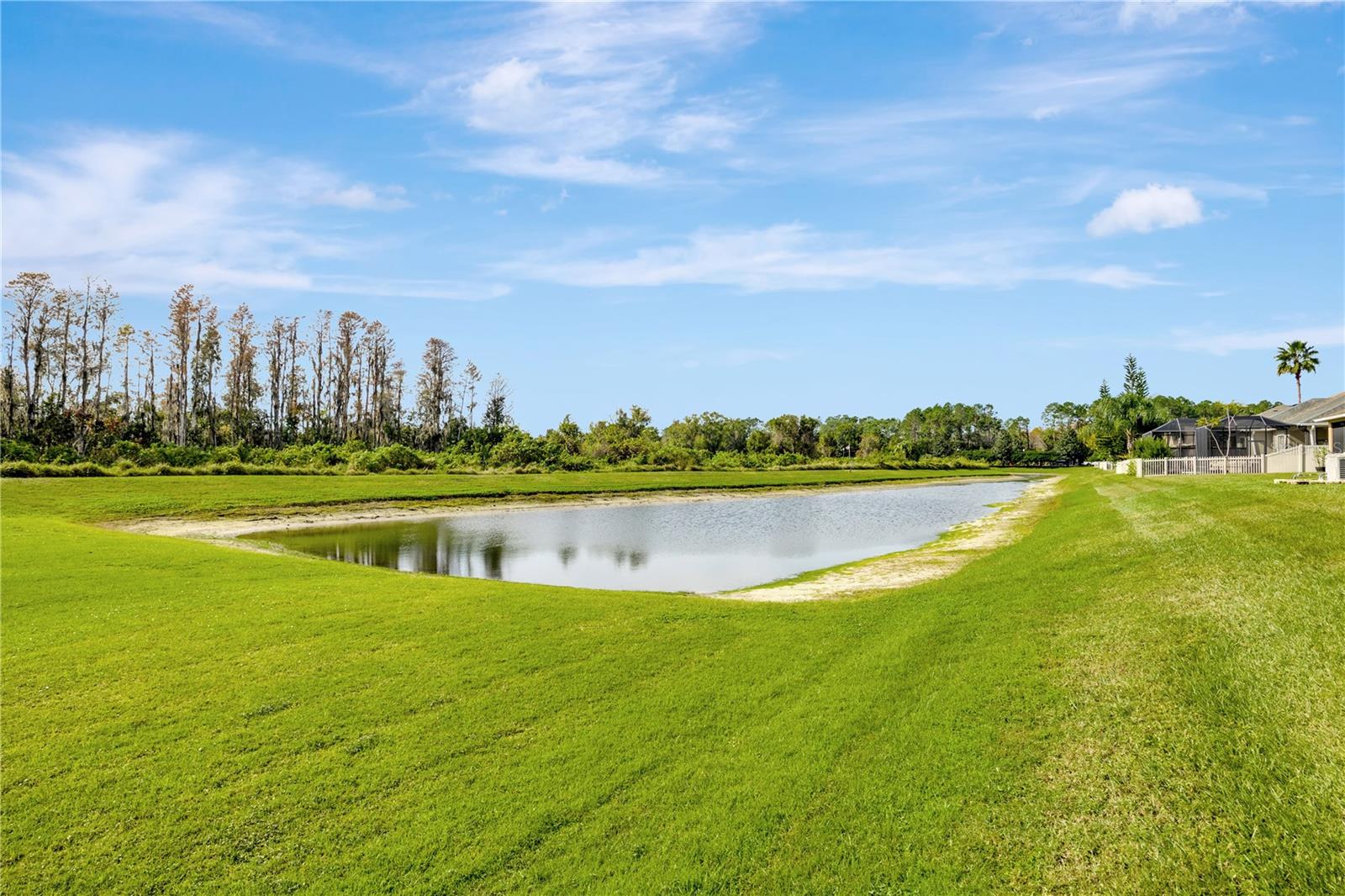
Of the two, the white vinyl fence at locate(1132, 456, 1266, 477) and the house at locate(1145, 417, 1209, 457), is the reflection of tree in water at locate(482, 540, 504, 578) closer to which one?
the white vinyl fence at locate(1132, 456, 1266, 477)

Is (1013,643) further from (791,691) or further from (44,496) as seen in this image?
(44,496)

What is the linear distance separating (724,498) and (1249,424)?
41469 mm

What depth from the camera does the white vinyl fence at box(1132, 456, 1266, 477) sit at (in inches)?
1432

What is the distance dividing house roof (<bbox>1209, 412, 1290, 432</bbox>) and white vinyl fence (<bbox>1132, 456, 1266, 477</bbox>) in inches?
459

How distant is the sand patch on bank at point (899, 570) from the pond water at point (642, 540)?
1.37 m

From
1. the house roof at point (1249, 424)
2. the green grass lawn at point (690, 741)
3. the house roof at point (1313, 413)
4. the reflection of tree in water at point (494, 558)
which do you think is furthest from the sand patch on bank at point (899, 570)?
the house roof at point (1249, 424)

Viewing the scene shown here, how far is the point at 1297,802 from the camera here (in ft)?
16.4

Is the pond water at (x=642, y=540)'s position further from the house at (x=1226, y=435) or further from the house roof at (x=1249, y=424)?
the house at (x=1226, y=435)

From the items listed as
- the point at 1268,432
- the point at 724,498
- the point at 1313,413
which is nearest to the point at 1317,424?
the point at 1313,413

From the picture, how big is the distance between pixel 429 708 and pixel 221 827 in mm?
2266

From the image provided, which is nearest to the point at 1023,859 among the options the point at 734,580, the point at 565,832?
the point at 565,832

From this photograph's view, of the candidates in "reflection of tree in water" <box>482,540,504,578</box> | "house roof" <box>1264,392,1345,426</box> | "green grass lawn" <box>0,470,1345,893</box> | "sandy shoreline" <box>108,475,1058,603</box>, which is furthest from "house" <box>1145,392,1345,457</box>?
"reflection of tree in water" <box>482,540,504,578</box>

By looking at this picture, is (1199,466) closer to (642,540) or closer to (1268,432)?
(1268,432)

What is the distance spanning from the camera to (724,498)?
53.3 m
